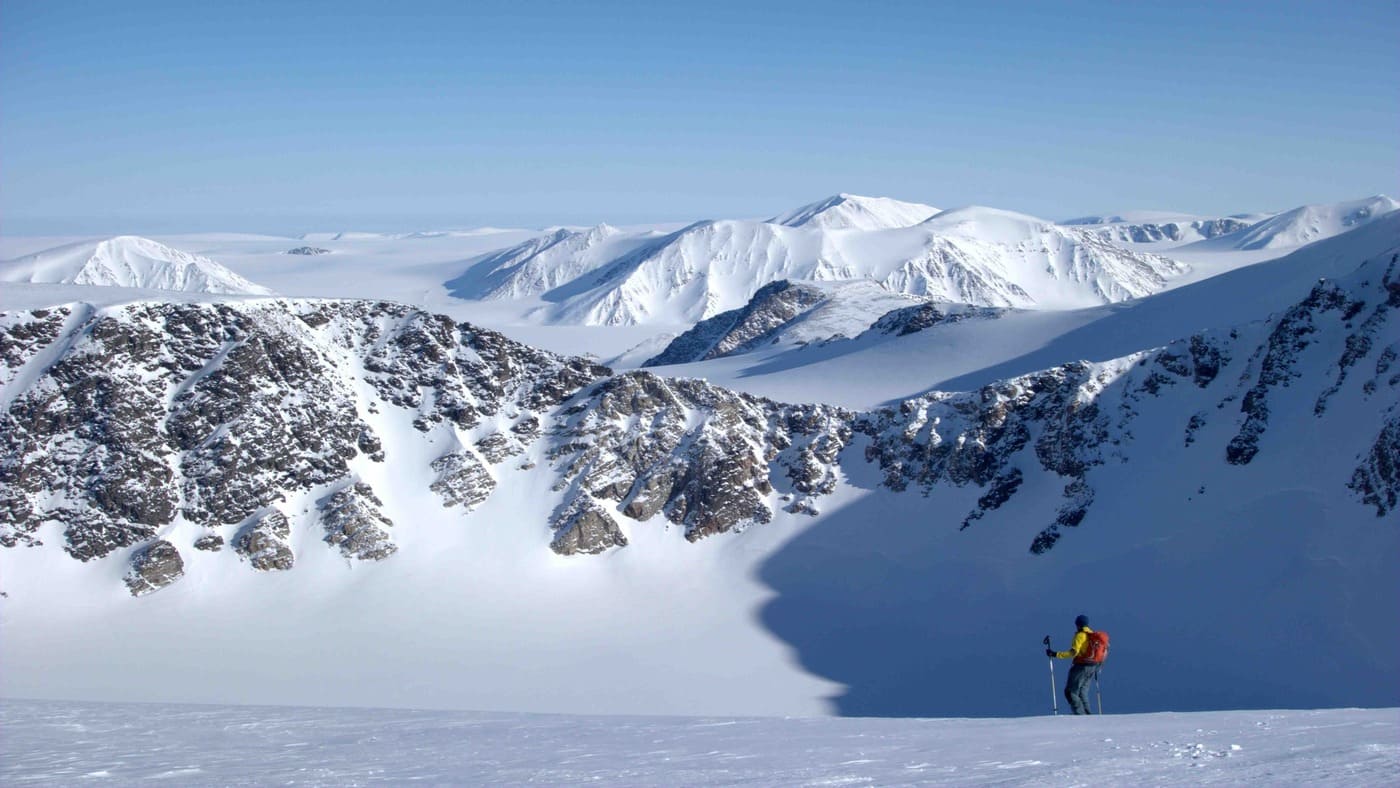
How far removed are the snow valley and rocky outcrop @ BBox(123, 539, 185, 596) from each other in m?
0.20

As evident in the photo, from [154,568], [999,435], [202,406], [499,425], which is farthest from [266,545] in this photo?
[999,435]

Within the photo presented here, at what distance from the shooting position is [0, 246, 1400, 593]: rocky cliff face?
63.9 meters

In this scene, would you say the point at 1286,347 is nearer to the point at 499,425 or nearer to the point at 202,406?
the point at 499,425

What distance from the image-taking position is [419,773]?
16266 mm

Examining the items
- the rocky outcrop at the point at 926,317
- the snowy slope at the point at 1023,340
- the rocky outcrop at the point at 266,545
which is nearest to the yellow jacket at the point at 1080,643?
the rocky outcrop at the point at 266,545

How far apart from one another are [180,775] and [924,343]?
92.1m

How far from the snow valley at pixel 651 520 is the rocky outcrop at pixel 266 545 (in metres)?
0.18

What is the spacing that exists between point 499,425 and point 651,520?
42.6 ft

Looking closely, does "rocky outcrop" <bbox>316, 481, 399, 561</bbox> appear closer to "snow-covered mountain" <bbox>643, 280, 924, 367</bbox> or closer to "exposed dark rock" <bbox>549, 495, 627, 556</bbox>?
"exposed dark rock" <bbox>549, 495, 627, 556</bbox>

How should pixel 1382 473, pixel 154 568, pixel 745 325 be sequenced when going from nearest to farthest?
pixel 1382 473
pixel 154 568
pixel 745 325

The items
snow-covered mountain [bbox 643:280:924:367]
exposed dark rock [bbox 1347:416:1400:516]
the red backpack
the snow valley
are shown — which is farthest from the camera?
snow-covered mountain [bbox 643:280:924:367]

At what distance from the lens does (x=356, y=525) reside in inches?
2638

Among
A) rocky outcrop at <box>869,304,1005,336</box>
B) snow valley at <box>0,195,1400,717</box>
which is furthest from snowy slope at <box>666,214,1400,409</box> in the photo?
snow valley at <box>0,195,1400,717</box>

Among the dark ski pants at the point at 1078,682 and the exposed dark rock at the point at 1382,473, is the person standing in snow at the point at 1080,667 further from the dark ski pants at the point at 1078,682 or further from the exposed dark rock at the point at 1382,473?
the exposed dark rock at the point at 1382,473
